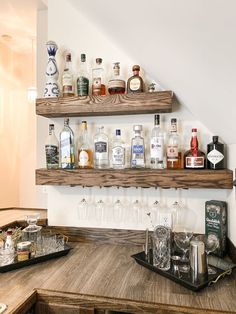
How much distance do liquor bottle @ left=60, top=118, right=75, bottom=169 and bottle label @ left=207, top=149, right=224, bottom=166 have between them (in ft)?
2.48

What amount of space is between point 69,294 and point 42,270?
255 millimetres

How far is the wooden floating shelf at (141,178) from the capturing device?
4.06ft

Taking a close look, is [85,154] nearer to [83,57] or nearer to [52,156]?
[52,156]

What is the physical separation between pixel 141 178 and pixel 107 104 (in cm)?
42

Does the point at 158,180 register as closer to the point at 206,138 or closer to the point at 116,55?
the point at 206,138

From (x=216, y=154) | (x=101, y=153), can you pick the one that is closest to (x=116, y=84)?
(x=101, y=153)

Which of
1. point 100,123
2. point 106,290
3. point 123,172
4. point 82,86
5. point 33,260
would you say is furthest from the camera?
point 100,123

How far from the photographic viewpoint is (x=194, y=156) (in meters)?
1.32

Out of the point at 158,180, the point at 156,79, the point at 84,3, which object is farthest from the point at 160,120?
the point at 84,3

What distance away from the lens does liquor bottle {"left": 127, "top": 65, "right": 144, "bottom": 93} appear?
135cm

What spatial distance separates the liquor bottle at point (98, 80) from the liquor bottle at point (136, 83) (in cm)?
17

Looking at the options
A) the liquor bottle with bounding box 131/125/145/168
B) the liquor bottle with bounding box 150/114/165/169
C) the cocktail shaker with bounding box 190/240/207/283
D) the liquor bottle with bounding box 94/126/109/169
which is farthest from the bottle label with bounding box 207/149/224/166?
the liquor bottle with bounding box 94/126/109/169

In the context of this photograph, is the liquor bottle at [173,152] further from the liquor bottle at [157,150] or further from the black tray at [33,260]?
the black tray at [33,260]

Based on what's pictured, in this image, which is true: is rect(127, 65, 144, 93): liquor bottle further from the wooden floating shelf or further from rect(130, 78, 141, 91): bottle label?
the wooden floating shelf
